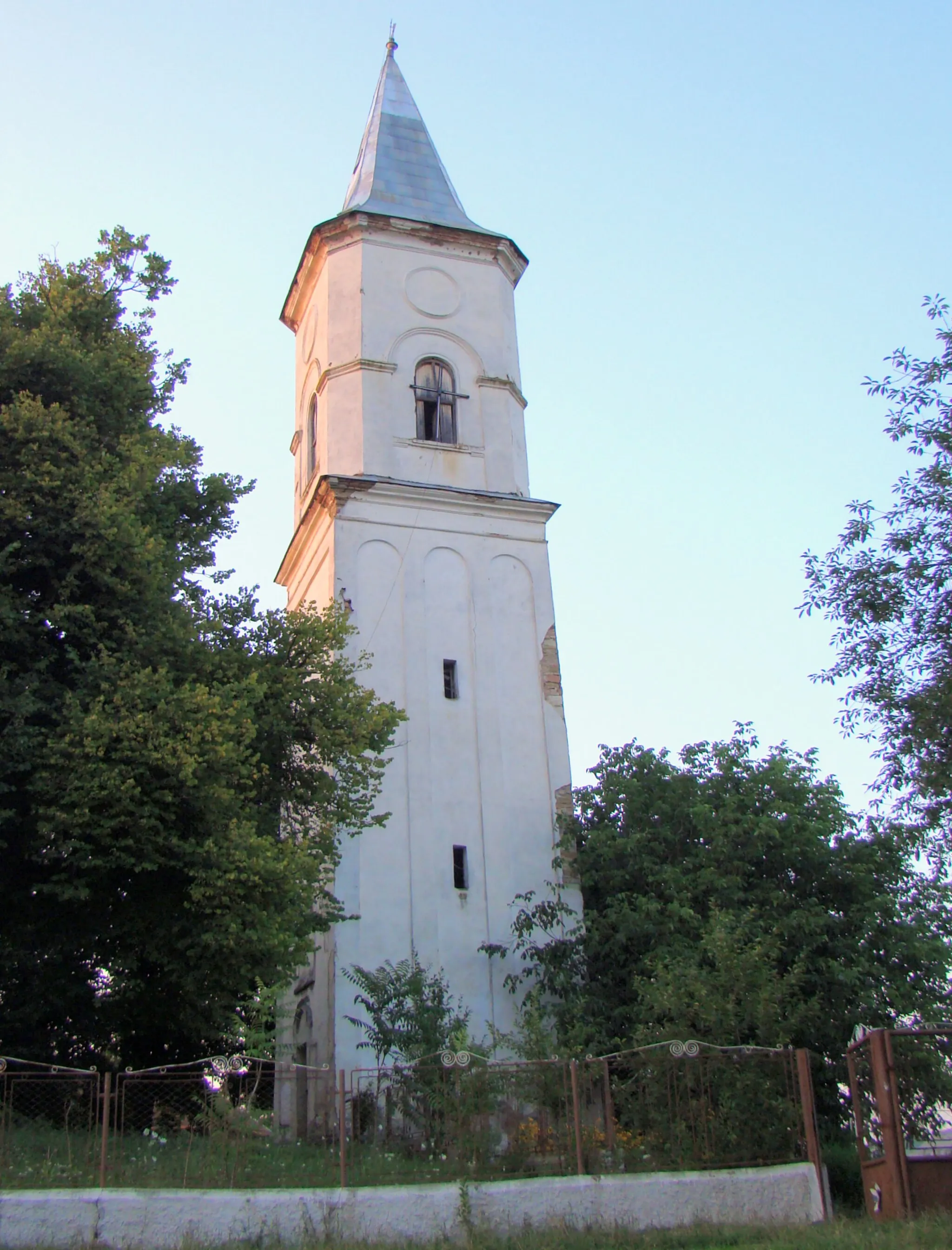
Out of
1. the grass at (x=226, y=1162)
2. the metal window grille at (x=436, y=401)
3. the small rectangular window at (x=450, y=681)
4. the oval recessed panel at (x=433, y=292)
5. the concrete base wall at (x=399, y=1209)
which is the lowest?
the concrete base wall at (x=399, y=1209)

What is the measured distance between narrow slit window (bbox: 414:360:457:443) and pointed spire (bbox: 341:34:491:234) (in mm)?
3493

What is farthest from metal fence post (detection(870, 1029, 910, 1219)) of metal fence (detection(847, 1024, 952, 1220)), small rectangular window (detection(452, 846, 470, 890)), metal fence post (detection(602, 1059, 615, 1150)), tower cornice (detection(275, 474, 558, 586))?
tower cornice (detection(275, 474, 558, 586))

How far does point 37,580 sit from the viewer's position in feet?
51.3

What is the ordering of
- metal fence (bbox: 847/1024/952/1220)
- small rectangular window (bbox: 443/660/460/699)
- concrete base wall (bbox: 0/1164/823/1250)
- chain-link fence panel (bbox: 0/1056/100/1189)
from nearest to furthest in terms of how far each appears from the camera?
1. concrete base wall (bbox: 0/1164/823/1250)
2. chain-link fence panel (bbox: 0/1056/100/1189)
3. metal fence (bbox: 847/1024/952/1220)
4. small rectangular window (bbox: 443/660/460/699)

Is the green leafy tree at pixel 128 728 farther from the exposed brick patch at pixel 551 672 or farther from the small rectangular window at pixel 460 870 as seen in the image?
the exposed brick patch at pixel 551 672

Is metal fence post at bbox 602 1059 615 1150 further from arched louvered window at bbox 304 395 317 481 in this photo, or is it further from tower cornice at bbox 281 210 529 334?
tower cornice at bbox 281 210 529 334

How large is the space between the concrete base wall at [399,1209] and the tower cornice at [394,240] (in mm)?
20308

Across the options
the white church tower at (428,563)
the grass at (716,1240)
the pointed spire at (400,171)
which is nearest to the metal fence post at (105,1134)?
the grass at (716,1240)

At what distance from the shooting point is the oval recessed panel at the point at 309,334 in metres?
28.0

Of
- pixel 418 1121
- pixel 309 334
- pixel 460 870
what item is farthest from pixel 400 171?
pixel 418 1121

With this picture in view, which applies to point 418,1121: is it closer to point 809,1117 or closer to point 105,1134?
point 105,1134

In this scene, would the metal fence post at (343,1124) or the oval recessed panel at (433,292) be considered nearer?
the metal fence post at (343,1124)

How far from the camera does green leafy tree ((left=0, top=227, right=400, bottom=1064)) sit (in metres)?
14.0

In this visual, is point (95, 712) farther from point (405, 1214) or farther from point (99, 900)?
point (405, 1214)
